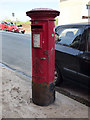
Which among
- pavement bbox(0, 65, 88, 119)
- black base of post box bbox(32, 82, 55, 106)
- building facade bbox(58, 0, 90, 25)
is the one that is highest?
building facade bbox(58, 0, 90, 25)

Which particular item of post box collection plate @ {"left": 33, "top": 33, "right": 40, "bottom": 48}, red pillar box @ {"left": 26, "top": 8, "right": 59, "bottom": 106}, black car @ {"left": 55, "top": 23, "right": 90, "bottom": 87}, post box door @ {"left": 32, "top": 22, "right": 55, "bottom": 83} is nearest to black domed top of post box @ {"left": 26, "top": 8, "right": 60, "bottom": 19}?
red pillar box @ {"left": 26, "top": 8, "right": 59, "bottom": 106}

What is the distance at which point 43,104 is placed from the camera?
337 cm

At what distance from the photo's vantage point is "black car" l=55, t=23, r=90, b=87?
3689 mm

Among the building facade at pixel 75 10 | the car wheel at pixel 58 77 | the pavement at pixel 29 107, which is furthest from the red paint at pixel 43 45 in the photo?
the building facade at pixel 75 10

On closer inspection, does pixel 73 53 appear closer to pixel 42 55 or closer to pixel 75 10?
pixel 42 55

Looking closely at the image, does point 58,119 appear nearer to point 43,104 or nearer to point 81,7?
point 43,104

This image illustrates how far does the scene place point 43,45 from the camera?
309cm

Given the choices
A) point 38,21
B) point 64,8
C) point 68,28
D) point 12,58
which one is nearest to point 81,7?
point 64,8

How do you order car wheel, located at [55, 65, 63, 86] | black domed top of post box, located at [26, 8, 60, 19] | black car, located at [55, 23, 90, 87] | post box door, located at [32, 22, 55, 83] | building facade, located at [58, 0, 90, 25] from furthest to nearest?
1. building facade, located at [58, 0, 90, 25]
2. car wheel, located at [55, 65, 63, 86]
3. black car, located at [55, 23, 90, 87]
4. post box door, located at [32, 22, 55, 83]
5. black domed top of post box, located at [26, 8, 60, 19]

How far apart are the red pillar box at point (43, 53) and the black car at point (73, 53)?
0.77 m

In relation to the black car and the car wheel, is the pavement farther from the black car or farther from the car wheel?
the car wheel

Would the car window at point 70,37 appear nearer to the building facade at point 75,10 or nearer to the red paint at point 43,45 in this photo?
the red paint at point 43,45

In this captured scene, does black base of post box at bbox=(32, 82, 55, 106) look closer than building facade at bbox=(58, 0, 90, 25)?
Yes

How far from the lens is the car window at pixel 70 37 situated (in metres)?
3.99
